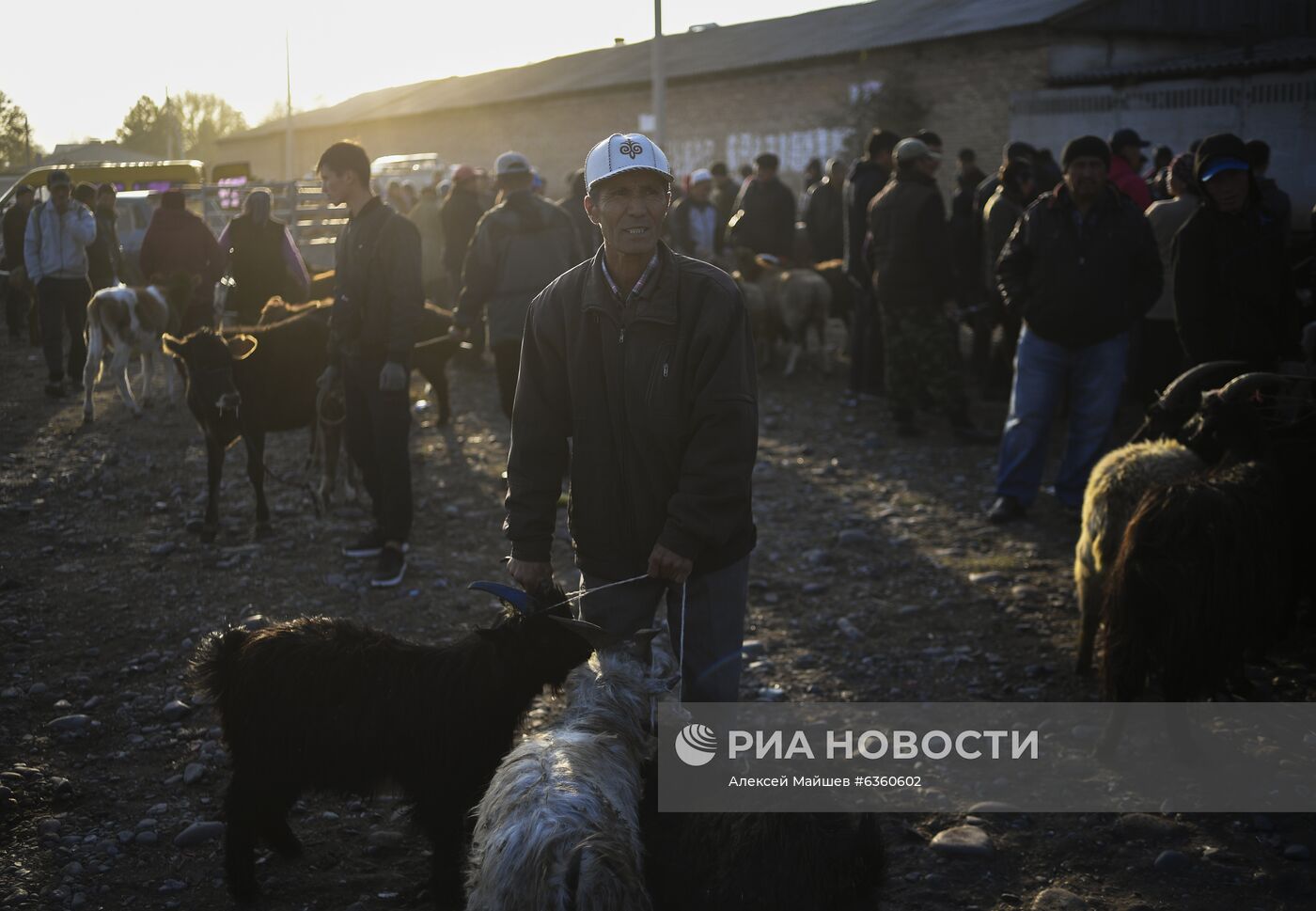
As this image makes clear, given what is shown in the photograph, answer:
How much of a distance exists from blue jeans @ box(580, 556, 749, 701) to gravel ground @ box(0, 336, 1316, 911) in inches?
31.7

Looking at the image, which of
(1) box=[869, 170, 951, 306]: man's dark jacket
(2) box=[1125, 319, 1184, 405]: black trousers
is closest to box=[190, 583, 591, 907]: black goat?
(1) box=[869, 170, 951, 306]: man's dark jacket

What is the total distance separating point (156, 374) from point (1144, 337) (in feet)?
39.0

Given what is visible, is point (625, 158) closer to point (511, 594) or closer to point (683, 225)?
point (511, 594)

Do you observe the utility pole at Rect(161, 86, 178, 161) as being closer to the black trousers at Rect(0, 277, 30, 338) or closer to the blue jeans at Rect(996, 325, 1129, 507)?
the black trousers at Rect(0, 277, 30, 338)

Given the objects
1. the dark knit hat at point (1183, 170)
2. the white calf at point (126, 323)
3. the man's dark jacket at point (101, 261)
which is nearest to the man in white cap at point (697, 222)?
the white calf at point (126, 323)

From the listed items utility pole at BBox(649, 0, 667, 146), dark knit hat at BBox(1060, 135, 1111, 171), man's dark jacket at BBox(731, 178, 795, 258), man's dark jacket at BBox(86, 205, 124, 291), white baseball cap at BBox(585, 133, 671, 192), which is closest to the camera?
white baseball cap at BBox(585, 133, 671, 192)

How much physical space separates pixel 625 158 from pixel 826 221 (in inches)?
447

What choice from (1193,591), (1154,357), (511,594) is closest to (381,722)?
(511,594)

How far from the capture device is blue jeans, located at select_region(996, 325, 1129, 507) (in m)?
7.21

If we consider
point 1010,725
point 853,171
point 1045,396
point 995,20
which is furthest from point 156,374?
point 995,20

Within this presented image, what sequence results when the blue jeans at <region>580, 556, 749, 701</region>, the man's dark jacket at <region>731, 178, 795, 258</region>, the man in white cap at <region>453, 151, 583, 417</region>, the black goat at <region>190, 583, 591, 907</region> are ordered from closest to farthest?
the blue jeans at <region>580, 556, 749, 701</region>
the black goat at <region>190, 583, 591, 907</region>
the man in white cap at <region>453, 151, 583, 417</region>
the man's dark jacket at <region>731, 178, 795, 258</region>

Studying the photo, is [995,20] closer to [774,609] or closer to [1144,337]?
[1144,337]

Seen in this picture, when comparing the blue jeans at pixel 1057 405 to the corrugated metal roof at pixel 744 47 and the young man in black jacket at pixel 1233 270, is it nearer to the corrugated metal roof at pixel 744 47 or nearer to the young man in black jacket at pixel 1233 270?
the young man in black jacket at pixel 1233 270

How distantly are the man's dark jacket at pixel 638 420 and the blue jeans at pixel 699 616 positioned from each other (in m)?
0.05
